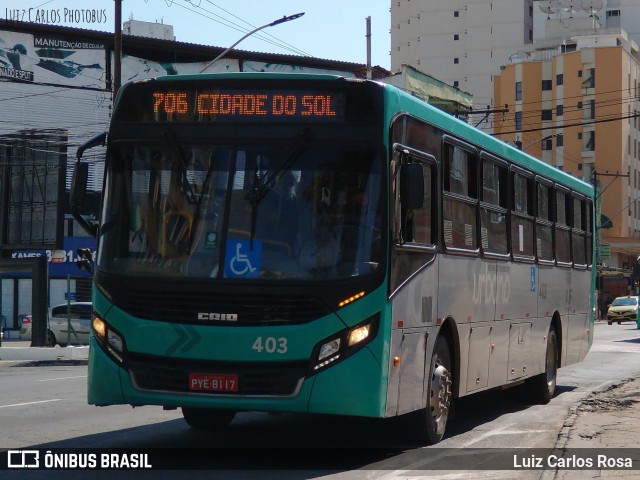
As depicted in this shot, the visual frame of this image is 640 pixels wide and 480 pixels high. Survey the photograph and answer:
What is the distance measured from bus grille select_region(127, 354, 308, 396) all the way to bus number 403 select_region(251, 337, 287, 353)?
0.36 ft

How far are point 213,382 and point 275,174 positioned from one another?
1724mm

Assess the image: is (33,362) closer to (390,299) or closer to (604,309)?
(390,299)

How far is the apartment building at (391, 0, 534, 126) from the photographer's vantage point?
125375mm

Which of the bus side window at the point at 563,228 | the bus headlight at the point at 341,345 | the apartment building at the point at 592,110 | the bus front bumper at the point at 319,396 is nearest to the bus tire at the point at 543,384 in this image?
the bus side window at the point at 563,228

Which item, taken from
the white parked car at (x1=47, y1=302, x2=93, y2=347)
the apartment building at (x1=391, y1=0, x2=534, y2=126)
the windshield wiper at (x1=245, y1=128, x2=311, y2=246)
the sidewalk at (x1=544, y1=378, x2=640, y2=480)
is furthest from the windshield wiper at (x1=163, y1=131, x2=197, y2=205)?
the apartment building at (x1=391, y1=0, x2=534, y2=126)

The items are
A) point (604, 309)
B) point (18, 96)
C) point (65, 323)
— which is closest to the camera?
point (65, 323)

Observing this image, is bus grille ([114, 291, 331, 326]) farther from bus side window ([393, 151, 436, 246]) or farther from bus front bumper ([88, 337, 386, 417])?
bus side window ([393, 151, 436, 246])

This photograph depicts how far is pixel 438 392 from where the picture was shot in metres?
11.5

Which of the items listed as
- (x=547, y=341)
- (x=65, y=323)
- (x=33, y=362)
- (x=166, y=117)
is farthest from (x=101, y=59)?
(x=166, y=117)

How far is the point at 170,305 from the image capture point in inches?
381

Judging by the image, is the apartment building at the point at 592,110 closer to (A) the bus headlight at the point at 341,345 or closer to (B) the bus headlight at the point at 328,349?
(A) the bus headlight at the point at 341,345

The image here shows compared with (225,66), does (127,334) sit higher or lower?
lower

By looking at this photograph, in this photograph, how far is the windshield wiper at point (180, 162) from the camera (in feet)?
32.3

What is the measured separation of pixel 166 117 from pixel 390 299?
2.41m
